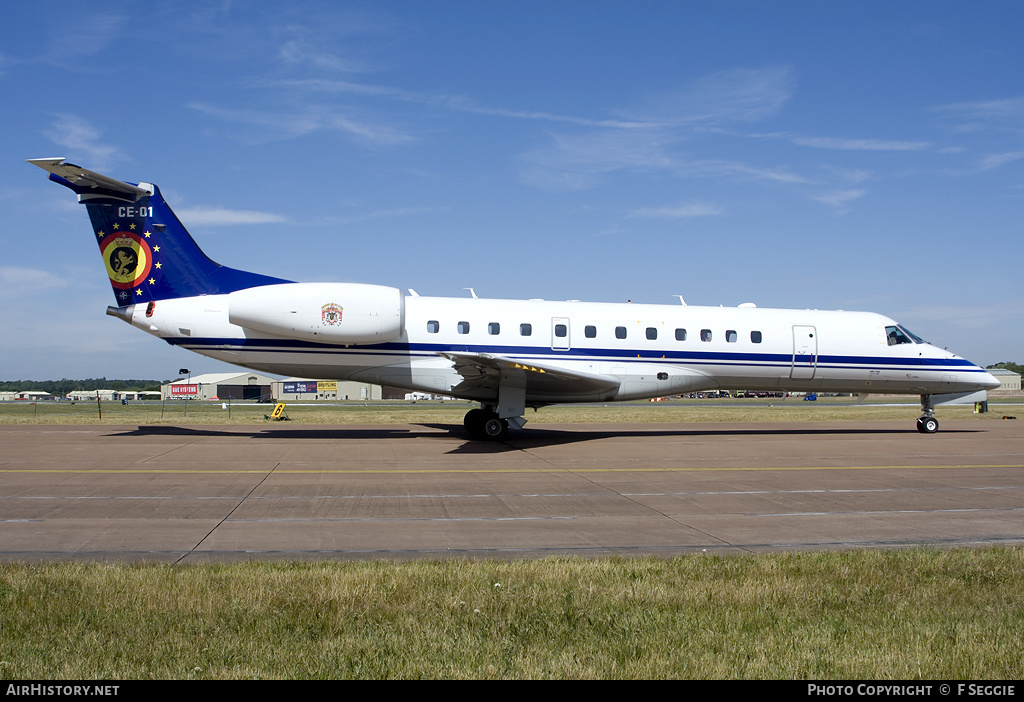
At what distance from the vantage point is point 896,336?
22141 millimetres

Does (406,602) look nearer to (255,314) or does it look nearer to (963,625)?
(963,625)

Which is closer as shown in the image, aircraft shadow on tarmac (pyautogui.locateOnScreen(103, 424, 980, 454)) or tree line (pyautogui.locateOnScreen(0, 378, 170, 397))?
aircraft shadow on tarmac (pyautogui.locateOnScreen(103, 424, 980, 454))

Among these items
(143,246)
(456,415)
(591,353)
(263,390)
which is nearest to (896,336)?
(591,353)

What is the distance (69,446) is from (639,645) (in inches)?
647

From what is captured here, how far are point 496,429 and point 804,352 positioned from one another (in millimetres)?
9151

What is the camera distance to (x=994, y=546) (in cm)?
775

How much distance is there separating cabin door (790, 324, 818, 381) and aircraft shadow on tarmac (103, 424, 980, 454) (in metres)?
1.99

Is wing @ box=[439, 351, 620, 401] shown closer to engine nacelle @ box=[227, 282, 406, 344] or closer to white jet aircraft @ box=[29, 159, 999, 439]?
white jet aircraft @ box=[29, 159, 999, 439]

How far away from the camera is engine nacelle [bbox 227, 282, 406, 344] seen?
59.4 feet

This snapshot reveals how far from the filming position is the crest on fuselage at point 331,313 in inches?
720

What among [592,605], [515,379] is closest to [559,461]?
[515,379]

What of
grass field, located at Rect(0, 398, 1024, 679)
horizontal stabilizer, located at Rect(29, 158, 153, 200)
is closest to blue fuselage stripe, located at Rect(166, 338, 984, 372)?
horizontal stabilizer, located at Rect(29, 158, 153, 200)

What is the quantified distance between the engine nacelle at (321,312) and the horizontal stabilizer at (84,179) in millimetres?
3578

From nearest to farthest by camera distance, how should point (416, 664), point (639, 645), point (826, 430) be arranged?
point (416, 664) < point (639, 645) < point (826, 430)
